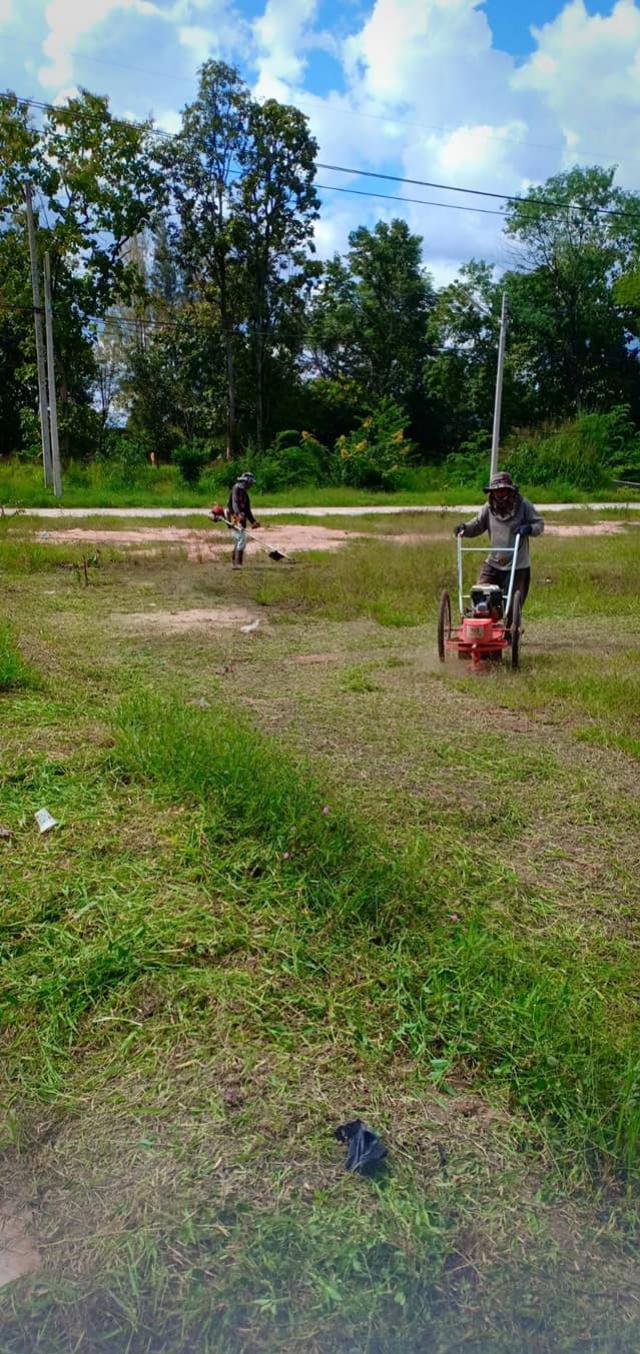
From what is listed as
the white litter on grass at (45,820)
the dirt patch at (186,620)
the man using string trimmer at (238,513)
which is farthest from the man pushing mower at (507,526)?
the man using string trimmer at (238,513)

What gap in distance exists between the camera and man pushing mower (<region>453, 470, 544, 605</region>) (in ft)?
26.3

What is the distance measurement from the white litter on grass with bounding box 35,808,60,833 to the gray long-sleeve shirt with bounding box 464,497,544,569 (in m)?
4.87

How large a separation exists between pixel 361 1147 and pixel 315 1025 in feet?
1.71

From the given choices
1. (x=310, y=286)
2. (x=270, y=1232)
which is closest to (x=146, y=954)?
(x=270, y=1232)

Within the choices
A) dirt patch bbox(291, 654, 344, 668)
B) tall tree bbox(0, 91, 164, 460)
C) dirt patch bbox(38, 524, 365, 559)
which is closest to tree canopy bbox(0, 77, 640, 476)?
tall tree bbox(0, 91, 164, 460)

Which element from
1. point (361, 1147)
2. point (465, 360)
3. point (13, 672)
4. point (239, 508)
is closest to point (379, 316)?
point (465, 360)

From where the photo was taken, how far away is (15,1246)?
2260 millimetres

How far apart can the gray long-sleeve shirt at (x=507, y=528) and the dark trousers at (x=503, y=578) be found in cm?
5

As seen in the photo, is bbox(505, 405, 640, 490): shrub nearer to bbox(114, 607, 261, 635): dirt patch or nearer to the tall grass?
bbox(114, 607, 261, 635): dirt patch

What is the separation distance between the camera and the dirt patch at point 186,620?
31.0 feet

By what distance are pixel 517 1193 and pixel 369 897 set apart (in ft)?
4.29

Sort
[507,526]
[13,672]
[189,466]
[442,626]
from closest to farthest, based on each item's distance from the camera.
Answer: [13,672] → [442,626] → [507,526] → [189,466]

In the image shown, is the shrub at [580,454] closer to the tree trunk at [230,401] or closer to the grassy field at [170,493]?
the grassy field at [170,493]

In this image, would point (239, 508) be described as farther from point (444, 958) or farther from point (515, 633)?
point (444, 958)
